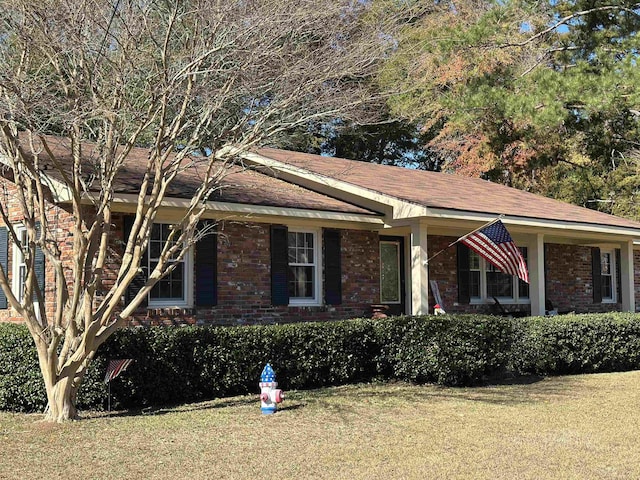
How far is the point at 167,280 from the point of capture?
12672 millimetres

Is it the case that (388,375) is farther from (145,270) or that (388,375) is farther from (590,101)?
(590,101)

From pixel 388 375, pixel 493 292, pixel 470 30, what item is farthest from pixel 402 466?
Answer: pixel 470 30

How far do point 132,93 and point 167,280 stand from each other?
148 inches

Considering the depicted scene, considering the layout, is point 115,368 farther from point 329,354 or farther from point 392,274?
point 392,274

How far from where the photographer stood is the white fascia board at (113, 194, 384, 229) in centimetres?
1156

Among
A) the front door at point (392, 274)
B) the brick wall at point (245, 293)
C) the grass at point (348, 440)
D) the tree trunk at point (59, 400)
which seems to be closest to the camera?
the grass at point (348, 440)

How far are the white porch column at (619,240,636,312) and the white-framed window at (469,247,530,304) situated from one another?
8.60ft

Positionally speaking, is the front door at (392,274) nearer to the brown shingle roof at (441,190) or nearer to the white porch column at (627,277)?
the brown shingle roof at (441,190)

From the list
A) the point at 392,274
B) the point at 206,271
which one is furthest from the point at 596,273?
the point at 206,271

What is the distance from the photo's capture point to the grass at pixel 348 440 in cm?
671

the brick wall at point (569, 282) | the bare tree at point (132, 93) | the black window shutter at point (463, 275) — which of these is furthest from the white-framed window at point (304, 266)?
the brick wall at point (569, 282)

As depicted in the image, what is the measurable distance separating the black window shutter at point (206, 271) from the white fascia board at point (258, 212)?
1.61 ft

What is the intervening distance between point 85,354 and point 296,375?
3.66 meters

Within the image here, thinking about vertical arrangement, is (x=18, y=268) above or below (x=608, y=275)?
above
